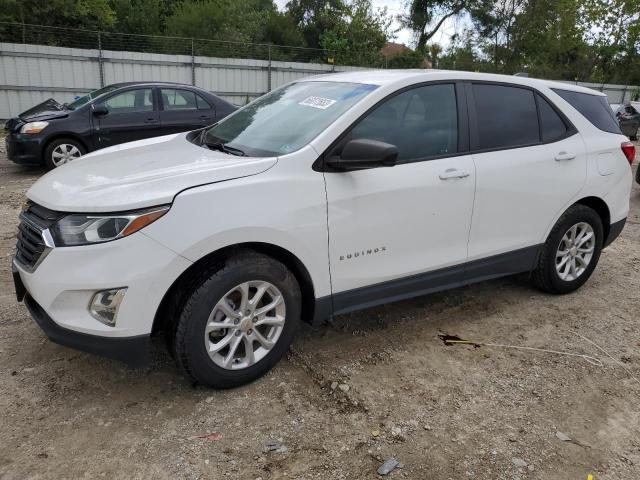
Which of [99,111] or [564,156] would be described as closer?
[564,156]

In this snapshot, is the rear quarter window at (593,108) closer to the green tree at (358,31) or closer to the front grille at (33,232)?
the front grille at (33,232)

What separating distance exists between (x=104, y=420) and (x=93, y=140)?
22.9 ft

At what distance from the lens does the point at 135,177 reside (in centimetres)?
284

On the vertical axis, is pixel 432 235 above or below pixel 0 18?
below

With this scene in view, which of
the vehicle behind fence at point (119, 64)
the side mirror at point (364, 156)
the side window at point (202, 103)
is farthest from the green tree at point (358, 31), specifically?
the side mirror at point (364, 156)

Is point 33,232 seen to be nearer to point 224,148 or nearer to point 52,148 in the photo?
point 224,148

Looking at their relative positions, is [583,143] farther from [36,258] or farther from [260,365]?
[36,258]

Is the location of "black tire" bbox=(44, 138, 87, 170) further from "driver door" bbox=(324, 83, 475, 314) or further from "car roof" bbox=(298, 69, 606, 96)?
"driver door" bbox=(324, 83, 475, 314)

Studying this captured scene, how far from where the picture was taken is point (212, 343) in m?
2.90

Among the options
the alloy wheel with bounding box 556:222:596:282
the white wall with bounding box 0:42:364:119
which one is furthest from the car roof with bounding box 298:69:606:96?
the white wall with bounding box 0:42:364:119

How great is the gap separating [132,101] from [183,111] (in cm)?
86

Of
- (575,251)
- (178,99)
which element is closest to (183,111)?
→ (178,99)

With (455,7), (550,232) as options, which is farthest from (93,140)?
(455,7)

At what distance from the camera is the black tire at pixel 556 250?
13.8ft
